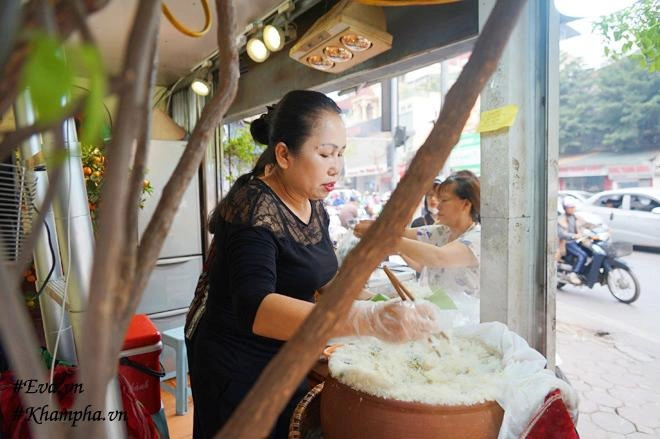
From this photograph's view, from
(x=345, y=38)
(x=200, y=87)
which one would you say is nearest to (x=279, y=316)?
(x=345, y=38)

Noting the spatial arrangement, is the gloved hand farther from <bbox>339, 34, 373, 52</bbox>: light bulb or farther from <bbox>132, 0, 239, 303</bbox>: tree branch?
<bbox>339, 34, 373, 52</bbox>: light bulb

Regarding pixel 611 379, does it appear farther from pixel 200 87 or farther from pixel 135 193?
pixel 200 87

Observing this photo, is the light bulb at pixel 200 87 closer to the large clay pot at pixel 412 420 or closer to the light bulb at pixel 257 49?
the light bulb at pixel 257 49

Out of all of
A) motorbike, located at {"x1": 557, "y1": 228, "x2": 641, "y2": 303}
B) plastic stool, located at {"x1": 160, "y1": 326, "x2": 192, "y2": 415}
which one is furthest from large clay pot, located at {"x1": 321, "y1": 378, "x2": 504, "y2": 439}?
motorbike, located at {"x1": 557, "y1": 228, "x2": 641, "y2": 303}

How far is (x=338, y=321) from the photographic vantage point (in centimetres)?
32

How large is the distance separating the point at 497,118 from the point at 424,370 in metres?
0.89

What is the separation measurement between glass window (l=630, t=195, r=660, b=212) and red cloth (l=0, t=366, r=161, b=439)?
573 centimetres

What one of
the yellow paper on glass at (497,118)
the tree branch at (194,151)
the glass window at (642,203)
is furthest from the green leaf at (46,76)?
the glass window at (642,203)

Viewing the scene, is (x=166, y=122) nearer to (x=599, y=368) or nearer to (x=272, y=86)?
(x=272, y=86)

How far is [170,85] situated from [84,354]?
4.74 m

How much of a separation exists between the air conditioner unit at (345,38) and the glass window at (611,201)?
4710 millimetres

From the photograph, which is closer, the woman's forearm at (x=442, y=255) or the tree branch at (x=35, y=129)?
the tree branch at (x=35, y=129)

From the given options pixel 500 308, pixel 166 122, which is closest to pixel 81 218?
pixel 500 308

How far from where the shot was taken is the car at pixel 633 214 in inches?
192
